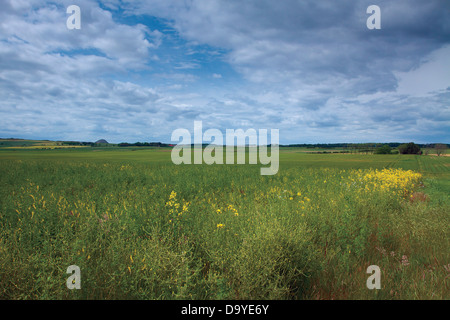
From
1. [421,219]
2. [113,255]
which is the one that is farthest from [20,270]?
[421,219]

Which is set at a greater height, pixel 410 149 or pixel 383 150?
pixel 410 149

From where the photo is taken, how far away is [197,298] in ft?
9.53

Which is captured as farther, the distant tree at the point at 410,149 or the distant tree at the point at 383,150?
the distant tree at the point at 383,150

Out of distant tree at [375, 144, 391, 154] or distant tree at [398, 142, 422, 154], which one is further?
distant tree at [375, 144, 391, 154]

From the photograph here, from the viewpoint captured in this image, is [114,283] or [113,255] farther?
[113,255]

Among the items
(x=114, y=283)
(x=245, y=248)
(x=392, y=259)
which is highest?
(x=245, y=248)

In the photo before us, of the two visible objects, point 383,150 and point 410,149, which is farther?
point 383,150
